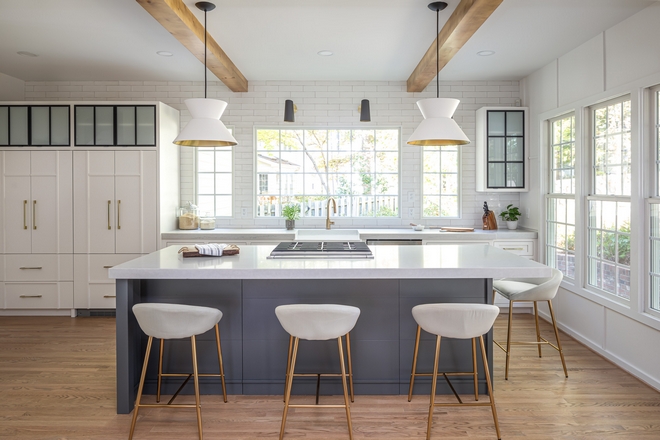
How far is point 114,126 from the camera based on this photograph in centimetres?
547

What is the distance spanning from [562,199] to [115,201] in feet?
15.8

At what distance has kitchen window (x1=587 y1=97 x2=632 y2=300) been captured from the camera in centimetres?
399

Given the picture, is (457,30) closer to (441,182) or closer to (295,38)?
(295,38)

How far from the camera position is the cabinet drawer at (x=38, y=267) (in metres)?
5.49

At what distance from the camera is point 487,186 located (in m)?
5.82

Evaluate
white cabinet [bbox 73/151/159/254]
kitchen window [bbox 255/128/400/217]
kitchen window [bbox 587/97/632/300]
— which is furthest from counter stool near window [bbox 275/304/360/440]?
kitchen window [bbox 255/128/400/217]

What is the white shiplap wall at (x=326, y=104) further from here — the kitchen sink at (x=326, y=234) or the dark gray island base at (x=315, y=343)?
the dark gray island base at (x=315, y=343)

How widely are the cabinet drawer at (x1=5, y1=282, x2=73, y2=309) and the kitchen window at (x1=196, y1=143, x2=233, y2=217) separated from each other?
177cm

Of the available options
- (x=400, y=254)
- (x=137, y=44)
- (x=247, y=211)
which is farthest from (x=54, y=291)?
(x=400, y=254)

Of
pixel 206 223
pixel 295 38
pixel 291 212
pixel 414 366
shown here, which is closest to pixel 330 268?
pixel 414 366

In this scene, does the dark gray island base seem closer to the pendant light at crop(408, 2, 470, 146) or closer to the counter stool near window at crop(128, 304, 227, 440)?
the counter stool near window at crop(128, 304, 227, 440)

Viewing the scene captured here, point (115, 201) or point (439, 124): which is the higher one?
point (439, 124)

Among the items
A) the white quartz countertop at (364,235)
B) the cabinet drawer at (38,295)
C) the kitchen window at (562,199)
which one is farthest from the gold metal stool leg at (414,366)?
the cabinet drawer at (38,295)

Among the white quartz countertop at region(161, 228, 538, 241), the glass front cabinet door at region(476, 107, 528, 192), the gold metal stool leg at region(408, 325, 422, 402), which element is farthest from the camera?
the glass front cabinet door at region(476, 107, 528, 192)
